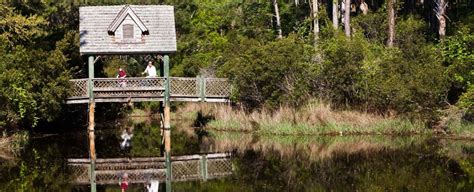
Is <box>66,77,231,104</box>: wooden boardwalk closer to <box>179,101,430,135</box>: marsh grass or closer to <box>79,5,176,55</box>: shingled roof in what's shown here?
<box>79,5,176,55</box>: shingled roof

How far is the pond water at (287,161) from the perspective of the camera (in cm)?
1930

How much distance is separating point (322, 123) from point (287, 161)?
637 centimetres

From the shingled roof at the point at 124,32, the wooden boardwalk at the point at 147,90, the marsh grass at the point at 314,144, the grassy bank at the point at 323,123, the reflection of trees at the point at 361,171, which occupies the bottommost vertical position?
the reflection of trees at the point at 361,171

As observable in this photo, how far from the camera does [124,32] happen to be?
3241cm

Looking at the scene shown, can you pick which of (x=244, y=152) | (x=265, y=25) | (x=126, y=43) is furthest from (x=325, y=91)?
(x=265, y=25)

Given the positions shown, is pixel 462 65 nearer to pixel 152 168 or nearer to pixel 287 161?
pixel 287 161

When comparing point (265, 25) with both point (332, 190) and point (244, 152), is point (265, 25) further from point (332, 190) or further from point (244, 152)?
point (332, 190)

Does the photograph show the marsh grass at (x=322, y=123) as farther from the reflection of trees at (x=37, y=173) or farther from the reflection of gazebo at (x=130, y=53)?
the reflection of trees at (x=37, y=173)

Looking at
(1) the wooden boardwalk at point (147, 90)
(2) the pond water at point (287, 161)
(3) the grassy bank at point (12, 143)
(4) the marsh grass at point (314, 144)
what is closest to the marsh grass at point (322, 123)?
(4) the marsh grass at point (314, 144)

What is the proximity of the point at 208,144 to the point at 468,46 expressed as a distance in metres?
10.9

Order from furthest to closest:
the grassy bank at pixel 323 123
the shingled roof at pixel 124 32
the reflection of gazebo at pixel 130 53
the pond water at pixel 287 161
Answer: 1. the shingled roof at pixel 124 32
2. the reflection of gazebo at pixel 130 53
3. the grassy bank at pixel 323 123
4. the pond water at pixel 287 161

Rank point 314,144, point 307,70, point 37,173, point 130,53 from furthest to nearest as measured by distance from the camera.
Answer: point 130,53, point 307,70, point 314,144, point 37,173

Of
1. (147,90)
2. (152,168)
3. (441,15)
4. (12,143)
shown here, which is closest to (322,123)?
(147,90)

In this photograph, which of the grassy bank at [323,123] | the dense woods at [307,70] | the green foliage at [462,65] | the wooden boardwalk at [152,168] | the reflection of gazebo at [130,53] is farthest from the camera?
the reflection of gazebo at [130,53]
